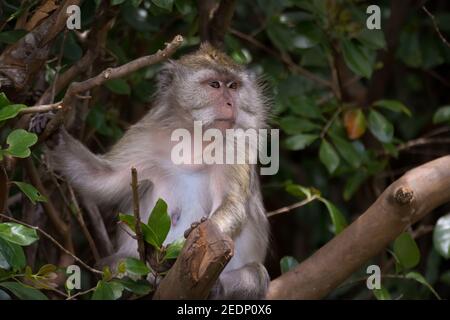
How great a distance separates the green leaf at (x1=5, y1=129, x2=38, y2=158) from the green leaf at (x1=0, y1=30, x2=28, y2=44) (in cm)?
77

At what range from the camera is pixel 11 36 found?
4.91 m

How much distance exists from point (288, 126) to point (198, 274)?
2.40 meters

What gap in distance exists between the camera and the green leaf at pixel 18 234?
4133mm

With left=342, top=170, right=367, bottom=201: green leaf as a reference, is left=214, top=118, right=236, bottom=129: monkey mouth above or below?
above

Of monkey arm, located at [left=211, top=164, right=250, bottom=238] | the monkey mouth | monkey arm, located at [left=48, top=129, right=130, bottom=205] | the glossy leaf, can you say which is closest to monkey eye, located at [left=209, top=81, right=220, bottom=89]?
the monkey mouth

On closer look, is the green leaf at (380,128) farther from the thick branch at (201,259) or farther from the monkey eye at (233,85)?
the thick branch at (201,259)

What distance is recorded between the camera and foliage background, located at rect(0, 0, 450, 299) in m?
5.64

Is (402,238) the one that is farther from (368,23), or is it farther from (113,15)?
(113,15)

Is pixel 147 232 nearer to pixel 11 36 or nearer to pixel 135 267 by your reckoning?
pixel 135 267

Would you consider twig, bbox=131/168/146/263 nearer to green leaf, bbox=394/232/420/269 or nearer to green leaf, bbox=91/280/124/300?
green leaf, bbox=91/280/124/300

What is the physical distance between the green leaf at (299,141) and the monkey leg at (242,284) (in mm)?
1149

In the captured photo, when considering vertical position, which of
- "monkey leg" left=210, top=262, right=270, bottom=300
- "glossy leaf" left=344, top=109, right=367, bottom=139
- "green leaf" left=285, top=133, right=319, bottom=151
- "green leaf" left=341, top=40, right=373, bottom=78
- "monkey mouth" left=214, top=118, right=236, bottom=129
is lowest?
"monkey leg" left=210, top=262, right=270, bottom=300

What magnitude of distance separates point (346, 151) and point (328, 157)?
0.20m

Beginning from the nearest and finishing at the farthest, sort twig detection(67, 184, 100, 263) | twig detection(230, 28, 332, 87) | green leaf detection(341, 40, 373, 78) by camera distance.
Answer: twig detection(67, 184, 100, 263) → green leaf detection(341, 40, 373, 78) → twig detection(230, 28, 332, 87)
